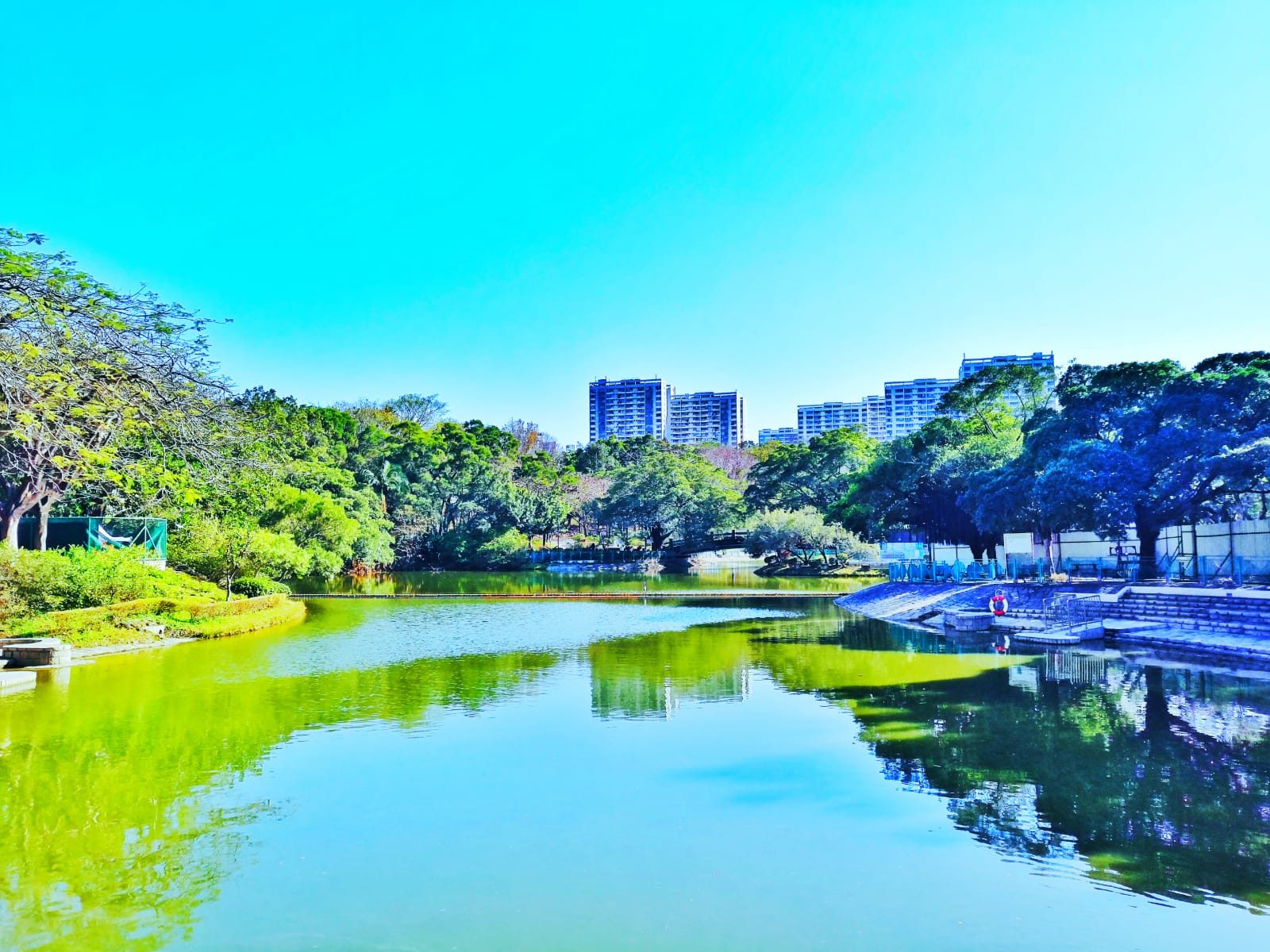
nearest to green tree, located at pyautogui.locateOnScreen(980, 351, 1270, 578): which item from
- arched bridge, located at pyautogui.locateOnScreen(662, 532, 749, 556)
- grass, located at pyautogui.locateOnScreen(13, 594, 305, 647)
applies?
grass, located at pyautogui.locateOnScreen(13, 594, 305, 647)

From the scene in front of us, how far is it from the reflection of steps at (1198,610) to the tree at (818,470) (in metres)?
34.4

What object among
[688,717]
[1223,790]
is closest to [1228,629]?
[1223,790]

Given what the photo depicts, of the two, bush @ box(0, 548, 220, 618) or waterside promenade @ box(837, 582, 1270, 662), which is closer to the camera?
waterside promenade @ box(837, 582, 1270, 662)

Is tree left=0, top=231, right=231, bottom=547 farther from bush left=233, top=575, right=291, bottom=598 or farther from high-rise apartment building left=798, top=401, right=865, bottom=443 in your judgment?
high-rise apartment building left=798, top=401, right=865, bottom=443

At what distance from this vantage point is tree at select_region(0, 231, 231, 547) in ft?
22.7

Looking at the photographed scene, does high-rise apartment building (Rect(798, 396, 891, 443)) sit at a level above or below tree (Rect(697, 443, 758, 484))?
above

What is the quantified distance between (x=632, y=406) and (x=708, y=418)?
50.0 ft

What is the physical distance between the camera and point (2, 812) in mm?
7918

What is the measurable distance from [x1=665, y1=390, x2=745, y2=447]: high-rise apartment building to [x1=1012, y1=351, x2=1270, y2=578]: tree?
141451 millimetres

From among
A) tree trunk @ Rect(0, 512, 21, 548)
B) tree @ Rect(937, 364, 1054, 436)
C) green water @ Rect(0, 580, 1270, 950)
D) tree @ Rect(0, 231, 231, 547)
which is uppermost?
tree @ Rect(937, 364, 1054, 436)

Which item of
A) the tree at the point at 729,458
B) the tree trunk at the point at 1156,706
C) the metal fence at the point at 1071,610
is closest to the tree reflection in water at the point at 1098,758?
the tree trunk at the point at 1156,706

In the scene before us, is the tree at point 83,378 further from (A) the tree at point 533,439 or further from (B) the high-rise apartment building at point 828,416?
(B) the high-rise apartment building at point 828,416

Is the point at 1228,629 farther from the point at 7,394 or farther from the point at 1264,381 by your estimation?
the point at 7,394

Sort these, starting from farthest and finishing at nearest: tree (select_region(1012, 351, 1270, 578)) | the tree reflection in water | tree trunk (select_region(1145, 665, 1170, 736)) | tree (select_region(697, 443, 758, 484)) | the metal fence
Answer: tree (select_region(697, 443, 758, 484))
tree (select_region(1012, 351, 1270, 578))
the metal fence
tree trunk (select_region(1145, 665, 1170, 736))
the tree reflection in water
